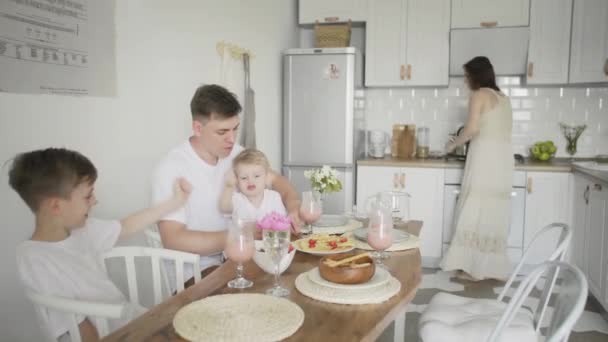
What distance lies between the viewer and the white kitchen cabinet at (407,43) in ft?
13.5

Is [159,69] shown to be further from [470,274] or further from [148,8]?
[470,274]

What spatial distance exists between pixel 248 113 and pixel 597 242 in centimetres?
236

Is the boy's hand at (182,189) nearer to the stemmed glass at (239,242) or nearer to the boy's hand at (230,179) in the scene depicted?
the boy's hand at (230,179)

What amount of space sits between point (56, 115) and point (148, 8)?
2.78 feet

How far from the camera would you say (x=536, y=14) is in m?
3.93

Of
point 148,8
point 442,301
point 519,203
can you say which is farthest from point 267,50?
point 442,301

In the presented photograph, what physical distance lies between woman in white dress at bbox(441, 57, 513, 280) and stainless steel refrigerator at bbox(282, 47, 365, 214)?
88 cm

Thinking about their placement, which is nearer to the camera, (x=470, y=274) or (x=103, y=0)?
(x=103, y=0)

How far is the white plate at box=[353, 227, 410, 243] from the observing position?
1883 millimetres

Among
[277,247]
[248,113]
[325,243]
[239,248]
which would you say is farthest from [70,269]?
[248,113]

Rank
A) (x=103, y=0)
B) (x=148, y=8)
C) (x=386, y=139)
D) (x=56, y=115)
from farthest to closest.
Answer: (x=386, y=139)
(x=148, y=8)
(x=103, y=0)
(x=56, y=115)

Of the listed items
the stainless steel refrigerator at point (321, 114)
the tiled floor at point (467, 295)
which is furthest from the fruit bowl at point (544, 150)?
the stainless steel refrigerator at point (321, 114)

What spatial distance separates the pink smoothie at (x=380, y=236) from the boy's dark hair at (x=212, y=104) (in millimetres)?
780

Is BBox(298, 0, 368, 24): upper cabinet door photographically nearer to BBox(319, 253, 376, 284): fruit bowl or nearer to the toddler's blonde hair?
the toddler's blonde hair
